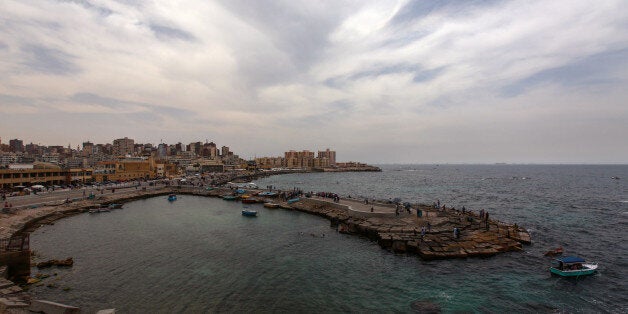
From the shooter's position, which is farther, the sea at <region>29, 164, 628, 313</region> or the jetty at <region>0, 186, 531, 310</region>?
the jetty at <region>0, 186, 531, 310</region>

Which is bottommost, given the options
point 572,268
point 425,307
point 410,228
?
point 425,307

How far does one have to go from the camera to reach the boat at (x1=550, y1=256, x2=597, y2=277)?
2398cm

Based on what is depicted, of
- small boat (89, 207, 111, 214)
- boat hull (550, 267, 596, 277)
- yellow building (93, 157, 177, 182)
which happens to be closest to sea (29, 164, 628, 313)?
boat hull (550, 267, 596, 277)

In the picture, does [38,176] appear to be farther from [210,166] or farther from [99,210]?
[210,166]

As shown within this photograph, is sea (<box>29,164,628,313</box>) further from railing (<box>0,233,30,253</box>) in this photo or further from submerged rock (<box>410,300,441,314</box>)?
railing (<box>0,233,30,253</box>)

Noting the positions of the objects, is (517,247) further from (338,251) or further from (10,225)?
(10,225)

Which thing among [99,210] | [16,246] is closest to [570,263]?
[16,246]

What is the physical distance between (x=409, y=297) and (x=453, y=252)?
9.81 metres

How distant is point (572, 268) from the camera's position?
24500 mm

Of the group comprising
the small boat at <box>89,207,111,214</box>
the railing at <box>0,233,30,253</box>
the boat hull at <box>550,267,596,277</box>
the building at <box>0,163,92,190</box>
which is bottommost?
the boat hull at <box>550,267,596,277</box>

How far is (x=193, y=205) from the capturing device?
197 ft

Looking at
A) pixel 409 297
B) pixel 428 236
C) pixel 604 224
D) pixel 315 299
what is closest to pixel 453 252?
pixel 428 236

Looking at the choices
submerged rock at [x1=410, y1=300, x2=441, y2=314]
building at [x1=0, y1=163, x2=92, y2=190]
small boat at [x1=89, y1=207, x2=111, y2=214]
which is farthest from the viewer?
building at [x1=0, y1=163, x2=92, y2=190]

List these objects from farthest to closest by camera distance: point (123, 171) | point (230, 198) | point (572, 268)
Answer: point (123, 171)
point (230, 198)
point (572, 268)
